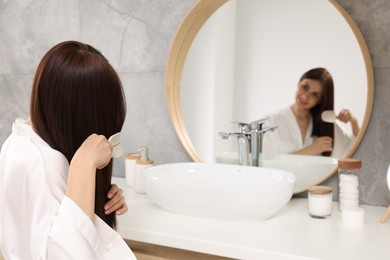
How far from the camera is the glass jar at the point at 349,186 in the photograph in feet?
4.57

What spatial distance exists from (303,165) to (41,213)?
102 cm

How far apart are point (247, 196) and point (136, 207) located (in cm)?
45

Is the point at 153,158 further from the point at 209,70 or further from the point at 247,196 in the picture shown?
the point at 247,196

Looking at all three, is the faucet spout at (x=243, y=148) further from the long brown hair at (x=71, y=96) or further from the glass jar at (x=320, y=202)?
the long brown hair at (x=71, y=96)

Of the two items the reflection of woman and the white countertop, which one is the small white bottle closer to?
the white countertop

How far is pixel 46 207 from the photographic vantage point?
0.90 meters

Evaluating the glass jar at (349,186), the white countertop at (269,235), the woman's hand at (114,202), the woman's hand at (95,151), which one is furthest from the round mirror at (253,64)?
the woman's hand at (95,151)

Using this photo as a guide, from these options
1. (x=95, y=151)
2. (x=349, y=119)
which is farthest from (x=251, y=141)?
(x=95, y=151)

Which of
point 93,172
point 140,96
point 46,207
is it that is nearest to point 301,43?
point 140,96

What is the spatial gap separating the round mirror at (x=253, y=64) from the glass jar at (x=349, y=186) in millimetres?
133

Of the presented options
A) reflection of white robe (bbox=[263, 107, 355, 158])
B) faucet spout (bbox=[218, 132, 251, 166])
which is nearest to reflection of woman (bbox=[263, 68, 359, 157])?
reflection of white robe (bbox=[263, 107, 355, 158])

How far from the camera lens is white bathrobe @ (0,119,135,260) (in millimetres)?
880

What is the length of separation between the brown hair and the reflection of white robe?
21mm

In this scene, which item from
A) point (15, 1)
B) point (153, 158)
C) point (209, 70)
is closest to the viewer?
point (209, 70)
